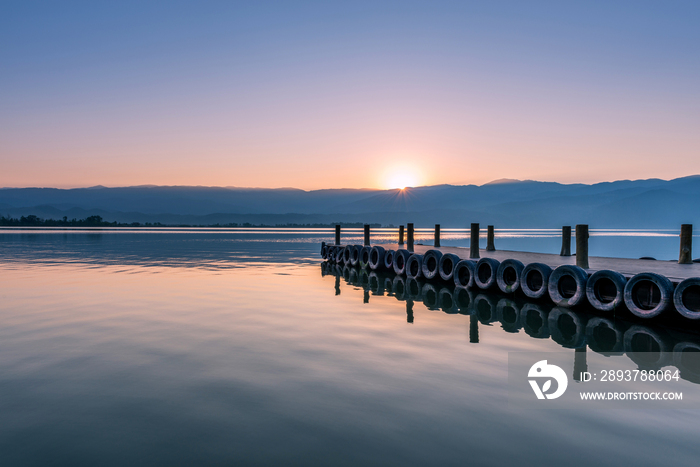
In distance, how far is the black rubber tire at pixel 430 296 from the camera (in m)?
17.3

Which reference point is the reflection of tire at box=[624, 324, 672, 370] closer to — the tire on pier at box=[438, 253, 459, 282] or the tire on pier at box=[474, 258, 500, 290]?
the tire on pier at box=[474, 258, 500, 290]

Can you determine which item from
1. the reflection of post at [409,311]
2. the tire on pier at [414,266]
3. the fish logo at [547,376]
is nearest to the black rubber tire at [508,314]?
the reflection of post at [409,311]

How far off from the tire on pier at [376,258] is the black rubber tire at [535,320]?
1417 cm

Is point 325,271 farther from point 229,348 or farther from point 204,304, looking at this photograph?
point 229,348

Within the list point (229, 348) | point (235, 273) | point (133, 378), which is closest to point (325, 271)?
point (235, 273)

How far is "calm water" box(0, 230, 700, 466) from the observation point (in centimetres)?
579

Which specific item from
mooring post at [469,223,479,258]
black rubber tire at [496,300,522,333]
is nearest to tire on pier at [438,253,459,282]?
mooring post at [469,223,479,258]

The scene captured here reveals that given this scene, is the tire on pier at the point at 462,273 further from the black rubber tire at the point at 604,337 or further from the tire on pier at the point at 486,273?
the black rubber tire at the point at 604,337

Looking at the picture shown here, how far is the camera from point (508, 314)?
51.0 feet

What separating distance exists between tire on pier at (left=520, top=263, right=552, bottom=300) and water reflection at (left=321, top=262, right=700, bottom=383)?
18.4 inches

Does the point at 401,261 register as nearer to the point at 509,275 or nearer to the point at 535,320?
the point at 509,275

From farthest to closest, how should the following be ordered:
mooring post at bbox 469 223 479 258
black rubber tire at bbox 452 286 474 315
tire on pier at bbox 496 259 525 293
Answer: mooring post at bbox 469 223 479 258 → tire on pier at bbox 496 259 525 293 → black rubber tire at bbox 452 286 474 315

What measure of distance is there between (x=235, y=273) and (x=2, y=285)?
37.7ft

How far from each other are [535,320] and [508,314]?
1.22 meters
